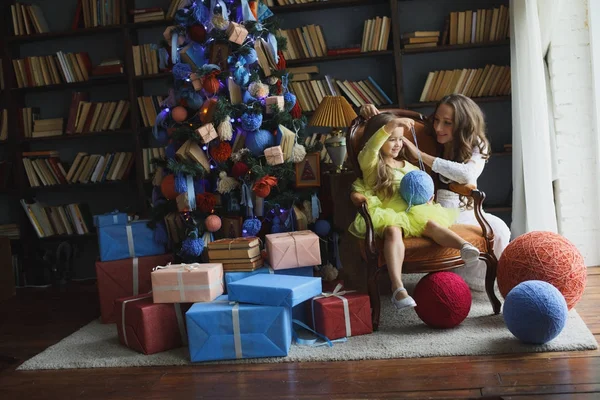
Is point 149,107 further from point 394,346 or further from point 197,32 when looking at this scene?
point 394,346

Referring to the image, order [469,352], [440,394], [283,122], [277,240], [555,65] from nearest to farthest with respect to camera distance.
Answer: [440,394] → [469,352] → [277,240] → [283,122] → [555,65]

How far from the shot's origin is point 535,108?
152 inches

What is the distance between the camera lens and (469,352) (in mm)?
2648

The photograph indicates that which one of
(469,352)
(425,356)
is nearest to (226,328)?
(425,356)

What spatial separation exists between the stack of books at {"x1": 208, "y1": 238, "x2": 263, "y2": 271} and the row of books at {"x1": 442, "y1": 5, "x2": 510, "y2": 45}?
2.23 m

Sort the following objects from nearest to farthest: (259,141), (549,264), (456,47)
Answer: (549,264)
(259,141)
(456,47)

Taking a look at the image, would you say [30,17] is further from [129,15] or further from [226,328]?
[226,328]

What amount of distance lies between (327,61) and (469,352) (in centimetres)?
274

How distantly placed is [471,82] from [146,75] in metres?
2.29

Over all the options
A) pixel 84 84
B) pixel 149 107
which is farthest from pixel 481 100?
pixel 84 84

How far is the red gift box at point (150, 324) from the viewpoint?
2961 millimetres

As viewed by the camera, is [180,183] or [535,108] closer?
[180,183]

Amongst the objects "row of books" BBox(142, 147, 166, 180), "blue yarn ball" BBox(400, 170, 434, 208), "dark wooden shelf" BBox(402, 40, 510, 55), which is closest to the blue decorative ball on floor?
"blue yarn ball" BBox(400, 170, 434, 208)

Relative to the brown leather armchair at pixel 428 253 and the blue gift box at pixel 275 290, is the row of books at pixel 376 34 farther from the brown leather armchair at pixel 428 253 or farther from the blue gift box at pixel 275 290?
the blue gift box at pixel 275 290
